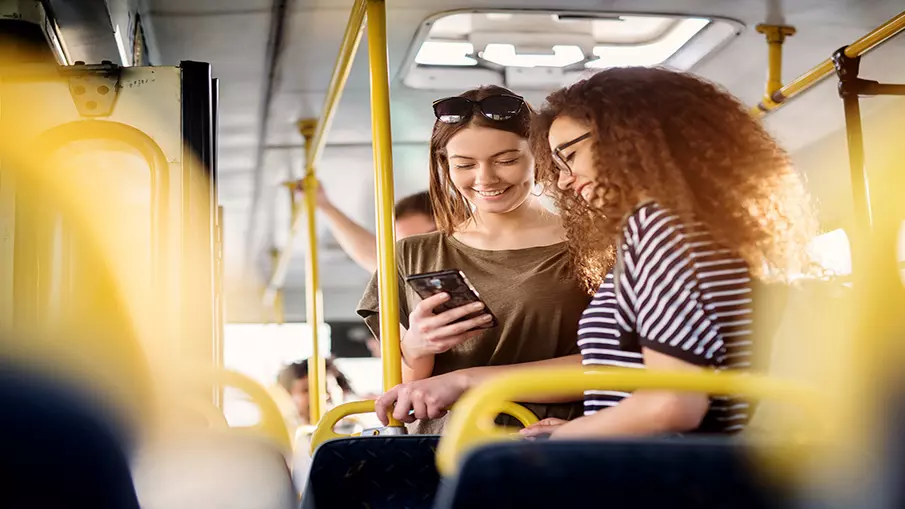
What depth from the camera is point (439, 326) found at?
7.16ft

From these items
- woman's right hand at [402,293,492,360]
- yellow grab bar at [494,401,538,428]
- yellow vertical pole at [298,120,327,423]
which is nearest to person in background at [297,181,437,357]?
yellow vertical pole at [298,120,327,423]

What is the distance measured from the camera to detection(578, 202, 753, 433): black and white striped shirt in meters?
1.35

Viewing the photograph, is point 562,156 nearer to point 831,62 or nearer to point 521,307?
point 521,307

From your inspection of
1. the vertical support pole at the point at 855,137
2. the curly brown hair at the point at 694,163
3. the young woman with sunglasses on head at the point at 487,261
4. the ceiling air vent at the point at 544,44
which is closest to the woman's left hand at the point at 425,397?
the young woman with sunglasses on head at the point at 487,261

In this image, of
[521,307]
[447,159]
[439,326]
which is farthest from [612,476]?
[447,159]

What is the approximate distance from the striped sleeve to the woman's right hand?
2.37 feet

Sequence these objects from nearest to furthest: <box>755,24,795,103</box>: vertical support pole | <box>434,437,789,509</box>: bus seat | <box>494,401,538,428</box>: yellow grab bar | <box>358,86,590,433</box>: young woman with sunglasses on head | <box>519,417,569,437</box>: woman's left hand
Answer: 1. <box>434,437,789,509</box>: bus seat
2. <box>519,417,569,437</box>: woman's left hand
3. <box>494,401,538,428</box>: yellow grab bar
4. <box>358,86,590,433</box>: young woman with sunglasses on head
5. <box>755,24,795,103</box>: vertical support pole

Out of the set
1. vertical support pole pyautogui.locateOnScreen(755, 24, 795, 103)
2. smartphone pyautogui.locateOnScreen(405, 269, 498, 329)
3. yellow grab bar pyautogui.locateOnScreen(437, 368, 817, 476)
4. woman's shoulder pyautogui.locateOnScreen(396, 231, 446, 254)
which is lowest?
yellow grab bar pyautogui.locateOnScreen(437, 368, 817, 476)

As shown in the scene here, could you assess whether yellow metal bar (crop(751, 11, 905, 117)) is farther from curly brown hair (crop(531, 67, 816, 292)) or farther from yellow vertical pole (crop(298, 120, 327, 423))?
yellow vertical pole (crop(298, 120, 327, 423))

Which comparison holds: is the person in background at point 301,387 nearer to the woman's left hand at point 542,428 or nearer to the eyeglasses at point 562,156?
the woman's left hand at point 542,428

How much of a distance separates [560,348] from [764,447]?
4.17 ft

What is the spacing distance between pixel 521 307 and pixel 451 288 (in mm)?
270

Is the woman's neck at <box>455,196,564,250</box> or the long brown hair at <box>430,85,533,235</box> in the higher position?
the long brown hair at <box>430,85,533,235</box>

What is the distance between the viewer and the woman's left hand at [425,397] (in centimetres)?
211
